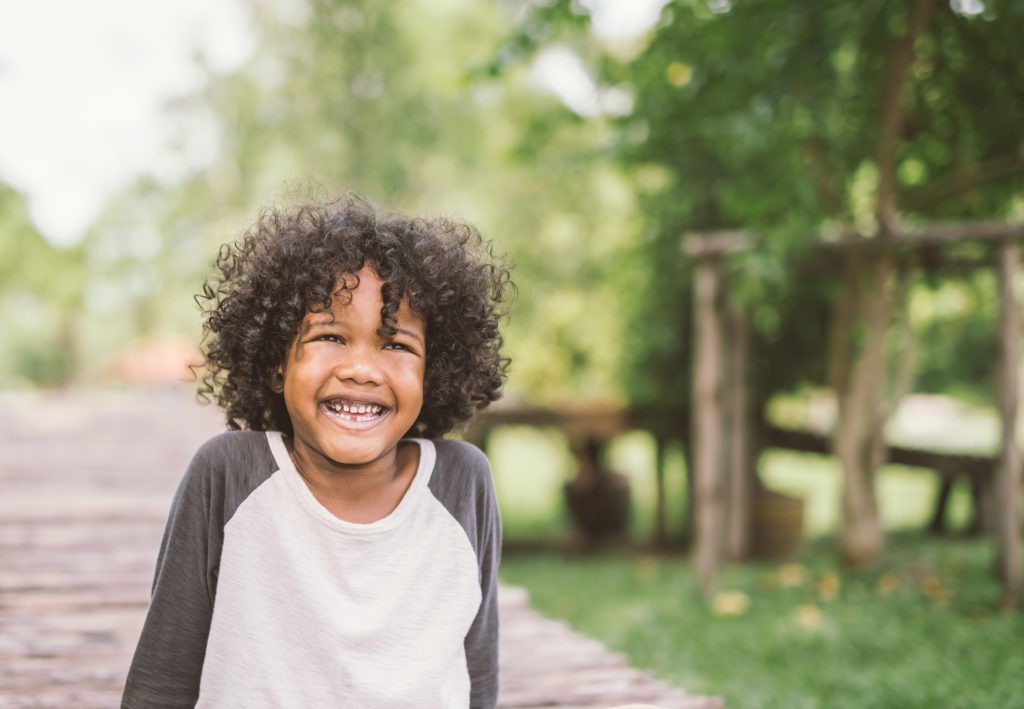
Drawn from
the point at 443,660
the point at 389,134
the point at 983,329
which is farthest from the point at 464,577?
the point at 983,329

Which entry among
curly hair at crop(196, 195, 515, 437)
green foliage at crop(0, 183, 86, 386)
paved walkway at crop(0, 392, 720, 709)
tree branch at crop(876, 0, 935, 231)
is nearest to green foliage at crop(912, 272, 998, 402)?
tree branch at crop(876, 0, 935, 231)

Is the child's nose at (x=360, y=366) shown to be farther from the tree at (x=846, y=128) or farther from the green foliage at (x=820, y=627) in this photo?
the tree at (x=846, y=128)

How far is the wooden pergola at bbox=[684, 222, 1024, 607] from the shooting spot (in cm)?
550

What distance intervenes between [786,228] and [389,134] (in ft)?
35.8

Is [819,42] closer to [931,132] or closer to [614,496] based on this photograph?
[931,132]

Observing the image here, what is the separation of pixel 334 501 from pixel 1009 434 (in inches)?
205

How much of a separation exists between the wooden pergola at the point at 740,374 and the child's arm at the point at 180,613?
5.03m

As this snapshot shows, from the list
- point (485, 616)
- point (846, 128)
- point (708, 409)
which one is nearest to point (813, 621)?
point (708, 409)

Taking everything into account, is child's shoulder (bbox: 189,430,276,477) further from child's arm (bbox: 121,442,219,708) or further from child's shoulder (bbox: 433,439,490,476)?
child's shoulder (bbox: 433,439,490,476)

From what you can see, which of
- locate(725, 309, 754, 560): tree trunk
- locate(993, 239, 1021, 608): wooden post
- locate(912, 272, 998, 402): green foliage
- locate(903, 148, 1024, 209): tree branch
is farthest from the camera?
locate(912, 272, 998, 402): green foliage

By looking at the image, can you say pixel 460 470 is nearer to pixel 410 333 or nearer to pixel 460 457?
pixel 460 457

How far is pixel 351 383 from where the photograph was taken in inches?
64.7

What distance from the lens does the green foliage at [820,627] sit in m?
4.35

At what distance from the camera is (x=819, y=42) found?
18.3 ft
